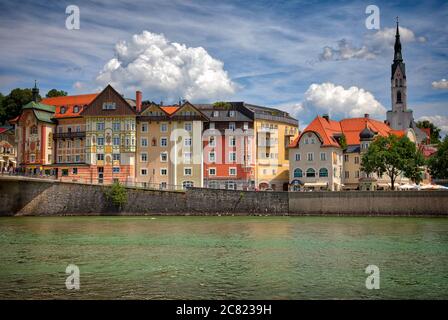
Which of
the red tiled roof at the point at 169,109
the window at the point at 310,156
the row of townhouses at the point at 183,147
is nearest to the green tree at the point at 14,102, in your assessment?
the row of townhouses at the point at 183,147

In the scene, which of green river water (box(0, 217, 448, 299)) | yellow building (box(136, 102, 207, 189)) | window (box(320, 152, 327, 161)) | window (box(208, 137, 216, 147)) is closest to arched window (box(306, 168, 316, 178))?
window (box(320, 152, 327, 161))

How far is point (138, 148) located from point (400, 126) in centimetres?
6331

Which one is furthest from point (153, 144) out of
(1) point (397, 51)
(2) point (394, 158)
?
(1) point (397, 51)

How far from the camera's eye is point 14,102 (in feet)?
359

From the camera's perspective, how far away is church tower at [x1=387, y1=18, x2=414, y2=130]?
405 feet

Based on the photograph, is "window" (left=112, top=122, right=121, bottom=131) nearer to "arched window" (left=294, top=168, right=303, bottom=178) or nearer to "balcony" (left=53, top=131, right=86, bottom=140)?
"balcony" (left=53, top=131, right=86, bottom=140)

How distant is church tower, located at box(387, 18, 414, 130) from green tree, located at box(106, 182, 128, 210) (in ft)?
233

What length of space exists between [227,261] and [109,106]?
5964 centimetres

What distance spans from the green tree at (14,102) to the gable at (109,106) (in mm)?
24934

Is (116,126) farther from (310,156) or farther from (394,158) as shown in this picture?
(394,158)

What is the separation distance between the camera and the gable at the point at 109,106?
8750cm

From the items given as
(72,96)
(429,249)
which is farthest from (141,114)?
(429,249)

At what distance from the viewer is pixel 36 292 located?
2408 cm
